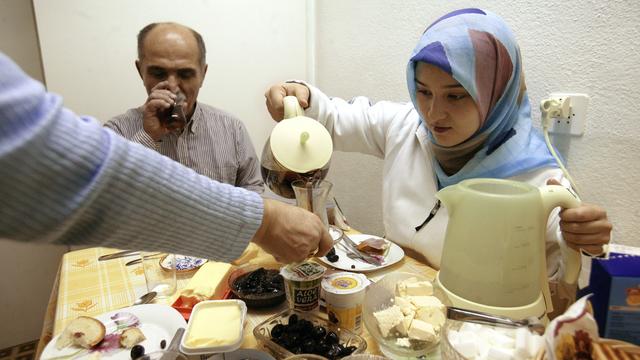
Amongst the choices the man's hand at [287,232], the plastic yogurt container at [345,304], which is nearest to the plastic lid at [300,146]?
the man's hand at [287,232]

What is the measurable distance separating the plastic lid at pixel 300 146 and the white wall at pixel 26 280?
59.0 inches

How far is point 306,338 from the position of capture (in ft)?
2.17

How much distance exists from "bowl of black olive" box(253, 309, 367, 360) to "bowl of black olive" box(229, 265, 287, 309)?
0.30 feet

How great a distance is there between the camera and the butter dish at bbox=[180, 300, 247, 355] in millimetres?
607

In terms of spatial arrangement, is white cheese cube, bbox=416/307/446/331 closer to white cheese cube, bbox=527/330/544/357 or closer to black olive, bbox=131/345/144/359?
white cheese cube, bbox=527/330/544/357

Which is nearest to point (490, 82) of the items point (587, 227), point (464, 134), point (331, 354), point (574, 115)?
point (464, 134)

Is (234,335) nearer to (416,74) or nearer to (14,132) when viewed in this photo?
(14,132)

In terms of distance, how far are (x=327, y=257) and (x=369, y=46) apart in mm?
1147

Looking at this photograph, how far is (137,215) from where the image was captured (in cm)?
53

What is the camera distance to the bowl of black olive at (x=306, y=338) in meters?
0.64

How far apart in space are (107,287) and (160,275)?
0.42 ft

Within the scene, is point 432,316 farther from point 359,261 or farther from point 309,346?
point 359,261

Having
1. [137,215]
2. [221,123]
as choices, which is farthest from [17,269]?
[137,215]

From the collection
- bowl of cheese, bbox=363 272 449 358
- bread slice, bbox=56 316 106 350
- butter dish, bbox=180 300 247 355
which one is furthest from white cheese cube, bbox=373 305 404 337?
bread slice, bbox=56 316 106 350
